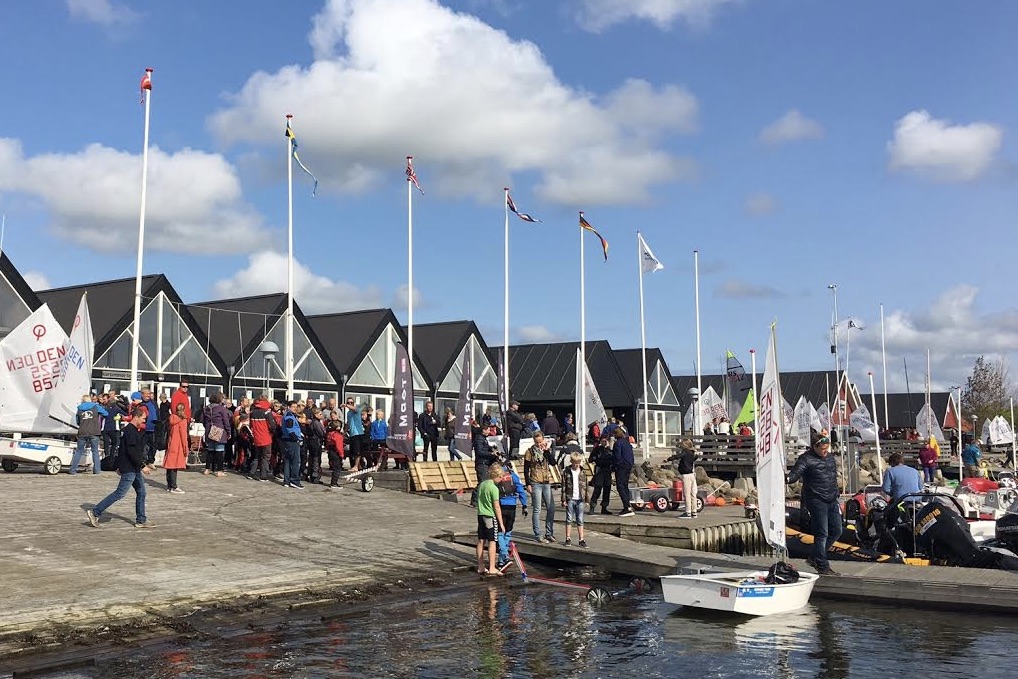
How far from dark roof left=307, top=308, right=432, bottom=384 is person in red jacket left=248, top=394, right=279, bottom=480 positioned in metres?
21.2

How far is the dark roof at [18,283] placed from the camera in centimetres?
3112

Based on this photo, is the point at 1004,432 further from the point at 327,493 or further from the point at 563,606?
the point at 563,606

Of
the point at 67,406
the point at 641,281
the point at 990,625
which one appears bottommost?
the point at 990,625

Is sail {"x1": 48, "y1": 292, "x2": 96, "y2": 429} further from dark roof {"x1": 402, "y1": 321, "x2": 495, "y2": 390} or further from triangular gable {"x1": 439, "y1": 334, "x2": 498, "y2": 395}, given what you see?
triangular gable {"x1": 439, "y1": 334, "x2": 498, "y2": 395}

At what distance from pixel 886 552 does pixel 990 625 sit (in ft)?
16.5

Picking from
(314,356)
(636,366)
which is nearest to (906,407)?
(636,366)

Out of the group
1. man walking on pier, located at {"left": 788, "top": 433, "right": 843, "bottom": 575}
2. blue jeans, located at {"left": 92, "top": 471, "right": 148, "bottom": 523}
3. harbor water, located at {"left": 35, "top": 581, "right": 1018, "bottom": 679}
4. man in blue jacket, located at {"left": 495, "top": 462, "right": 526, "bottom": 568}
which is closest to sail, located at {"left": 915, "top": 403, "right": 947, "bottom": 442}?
man walking on pier, located at {"left": 788, "top": 433, "right": 843, "bottom": 575}

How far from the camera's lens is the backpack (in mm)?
13359

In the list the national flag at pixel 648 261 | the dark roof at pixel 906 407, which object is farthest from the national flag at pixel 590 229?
the dark roof at pixel 906 407

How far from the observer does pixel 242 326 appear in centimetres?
4116

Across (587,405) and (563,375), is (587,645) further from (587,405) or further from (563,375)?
(563,375)

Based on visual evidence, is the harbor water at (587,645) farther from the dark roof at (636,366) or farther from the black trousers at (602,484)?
the dark roof at (636,366)

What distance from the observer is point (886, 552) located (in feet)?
58.1

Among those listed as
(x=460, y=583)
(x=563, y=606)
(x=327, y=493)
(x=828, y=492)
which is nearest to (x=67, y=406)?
(x=327, y=493)
